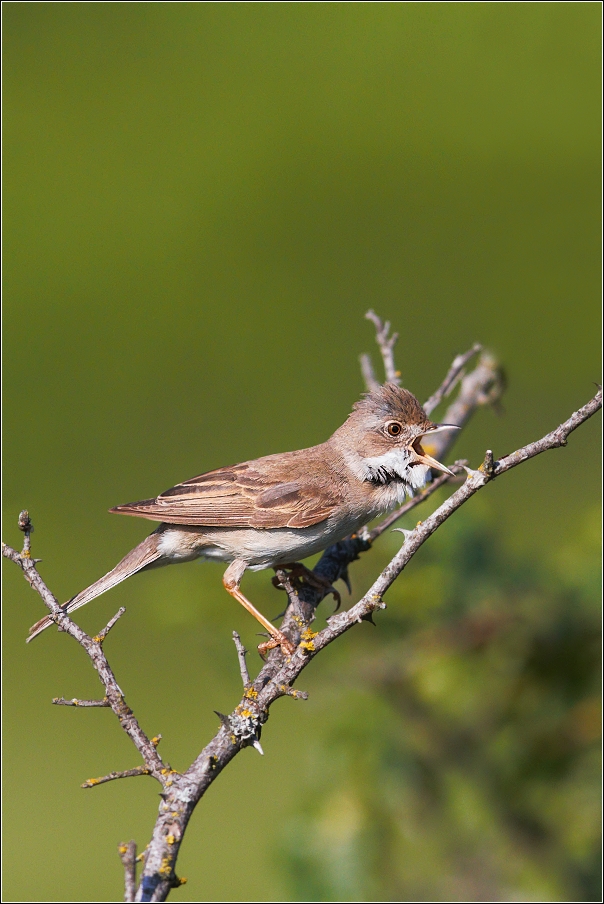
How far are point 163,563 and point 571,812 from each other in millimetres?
1901

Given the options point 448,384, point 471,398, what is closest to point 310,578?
point 448,384

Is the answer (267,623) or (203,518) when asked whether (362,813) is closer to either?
(267,623)

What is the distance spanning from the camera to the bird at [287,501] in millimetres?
3205

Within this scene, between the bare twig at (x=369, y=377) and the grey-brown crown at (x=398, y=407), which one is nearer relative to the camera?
the grey-brown crown at (x=398, y=407)

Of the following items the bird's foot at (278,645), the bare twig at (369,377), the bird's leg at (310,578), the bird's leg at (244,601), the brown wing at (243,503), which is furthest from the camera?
the bare twig at (369,377)

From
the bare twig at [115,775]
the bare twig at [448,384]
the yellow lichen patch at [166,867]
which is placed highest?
the bare twig at [448,384]

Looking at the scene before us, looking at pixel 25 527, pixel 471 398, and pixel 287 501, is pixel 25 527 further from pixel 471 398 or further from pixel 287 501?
pixel 471 398

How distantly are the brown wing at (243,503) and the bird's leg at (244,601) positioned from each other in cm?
20

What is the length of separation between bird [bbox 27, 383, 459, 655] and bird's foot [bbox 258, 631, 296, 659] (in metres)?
0.02

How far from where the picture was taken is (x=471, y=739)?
3.47 meters

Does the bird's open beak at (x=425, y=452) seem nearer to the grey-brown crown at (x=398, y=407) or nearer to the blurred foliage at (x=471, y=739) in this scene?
the grey-brown crown at (x=398, y=407)

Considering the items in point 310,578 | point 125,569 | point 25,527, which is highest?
point 125,569

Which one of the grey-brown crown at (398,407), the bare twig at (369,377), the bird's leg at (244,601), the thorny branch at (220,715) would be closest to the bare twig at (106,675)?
the thorny branch at (220,715)

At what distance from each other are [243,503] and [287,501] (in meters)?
0.19
